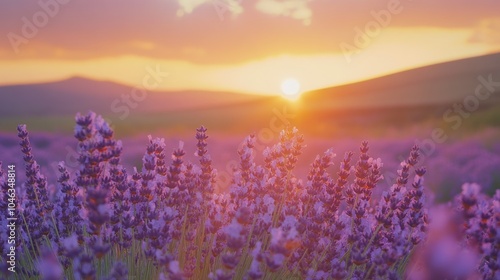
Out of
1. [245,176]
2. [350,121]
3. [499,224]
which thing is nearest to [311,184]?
[245,176]

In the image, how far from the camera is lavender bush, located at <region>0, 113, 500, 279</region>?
2574 mm

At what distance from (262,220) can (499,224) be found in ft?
3.99

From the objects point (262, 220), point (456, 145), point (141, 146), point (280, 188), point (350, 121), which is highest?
point (350, 121)

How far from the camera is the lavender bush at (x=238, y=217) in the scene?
257 centimetres

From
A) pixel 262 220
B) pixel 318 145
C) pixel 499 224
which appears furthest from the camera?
pixel 318 145

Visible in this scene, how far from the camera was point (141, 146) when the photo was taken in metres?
11.9

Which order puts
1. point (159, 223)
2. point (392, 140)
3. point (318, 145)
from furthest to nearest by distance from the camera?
point (392, 140) < point (318, 145) < point (159, 223)

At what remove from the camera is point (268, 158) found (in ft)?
12.1

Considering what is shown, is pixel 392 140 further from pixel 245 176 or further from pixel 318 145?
pixel 245 176

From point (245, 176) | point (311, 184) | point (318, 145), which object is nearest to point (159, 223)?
point (245, 176)

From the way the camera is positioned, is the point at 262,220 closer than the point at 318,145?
Yes

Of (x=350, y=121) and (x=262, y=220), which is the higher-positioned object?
(x=350, y=121)

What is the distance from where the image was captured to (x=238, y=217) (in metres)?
2.36

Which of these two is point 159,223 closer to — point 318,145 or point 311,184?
point 311,184
